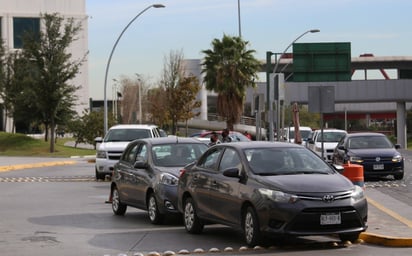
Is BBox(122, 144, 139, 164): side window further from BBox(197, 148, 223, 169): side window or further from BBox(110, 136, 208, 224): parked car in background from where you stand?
BBox(197, 148, 223, 169): side window

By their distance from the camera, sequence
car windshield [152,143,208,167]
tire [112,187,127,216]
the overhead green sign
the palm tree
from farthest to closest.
Result: the palm tree < the overhead green sign < tire [112,187,127,216] < car windshield [152,143,208,167]

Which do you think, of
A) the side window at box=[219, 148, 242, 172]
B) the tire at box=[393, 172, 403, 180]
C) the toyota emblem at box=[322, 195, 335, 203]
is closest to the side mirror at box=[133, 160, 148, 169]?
the side window at box=[219, 148, 242, 172]

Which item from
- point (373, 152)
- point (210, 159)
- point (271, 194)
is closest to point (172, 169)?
point (210, 159)

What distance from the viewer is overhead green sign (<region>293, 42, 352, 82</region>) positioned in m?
38.4

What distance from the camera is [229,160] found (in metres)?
12.8

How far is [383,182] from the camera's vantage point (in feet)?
83.1

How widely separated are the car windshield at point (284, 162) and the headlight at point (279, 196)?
2.11 feet

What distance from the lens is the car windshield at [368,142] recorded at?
89.0 ft

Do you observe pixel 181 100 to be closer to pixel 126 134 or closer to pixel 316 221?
pixel 126 134

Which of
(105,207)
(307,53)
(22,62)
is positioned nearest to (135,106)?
(22,62)

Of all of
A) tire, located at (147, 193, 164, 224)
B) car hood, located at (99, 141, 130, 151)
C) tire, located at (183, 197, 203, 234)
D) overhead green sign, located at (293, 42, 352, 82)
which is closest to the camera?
tire, located at (183, 197, 203, 234)

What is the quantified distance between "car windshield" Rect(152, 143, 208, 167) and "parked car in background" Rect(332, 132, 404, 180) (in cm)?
1062

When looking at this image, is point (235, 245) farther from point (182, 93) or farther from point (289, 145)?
point (182, 93)

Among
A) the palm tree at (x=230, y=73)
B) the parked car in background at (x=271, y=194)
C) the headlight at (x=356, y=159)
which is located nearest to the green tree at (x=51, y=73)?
the palm tree at (x=230, y=73)
